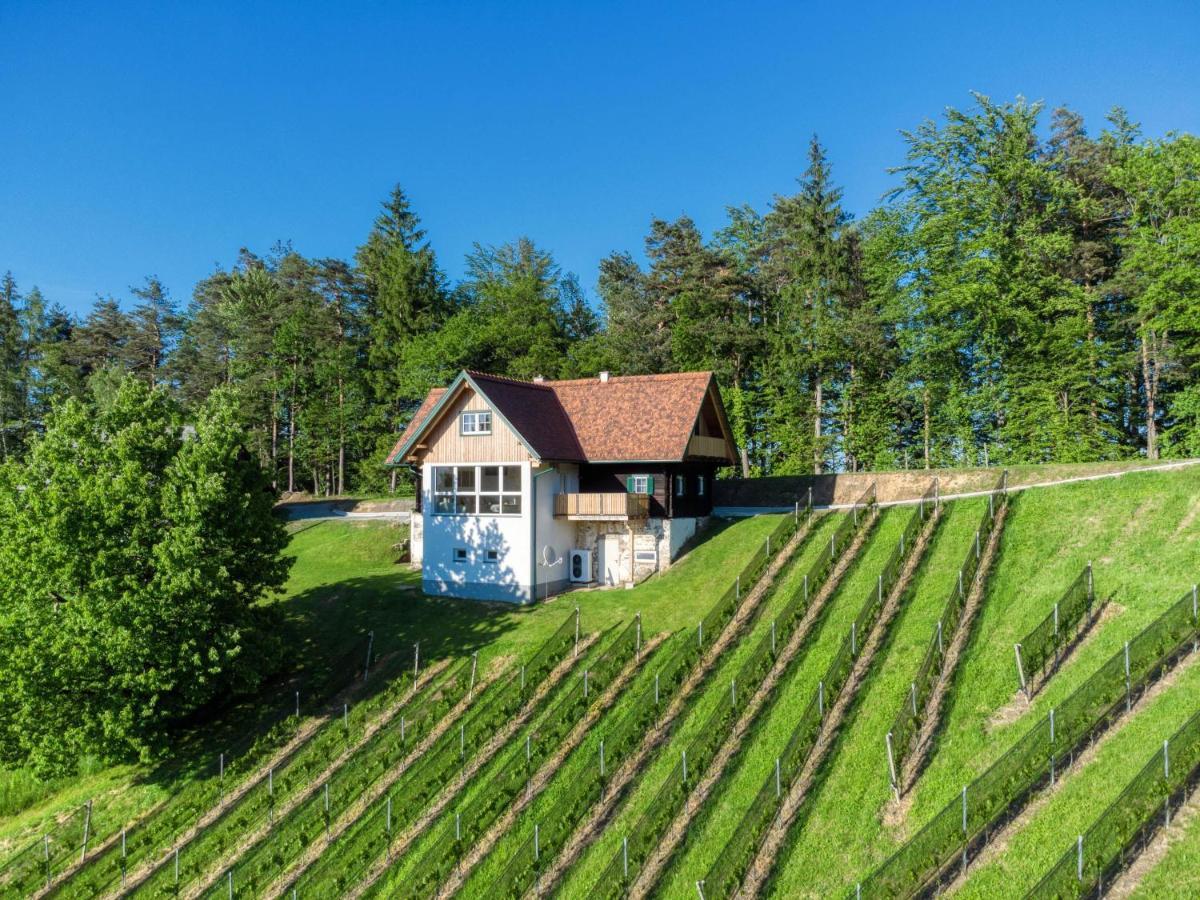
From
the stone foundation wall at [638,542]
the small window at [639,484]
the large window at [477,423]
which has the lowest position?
the stone foundation wall at [638,542]

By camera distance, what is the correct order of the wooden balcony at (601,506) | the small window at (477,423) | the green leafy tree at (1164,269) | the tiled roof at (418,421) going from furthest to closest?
the green leafy tree at (1164,269) → the tiled roof at (418,421) → the small window at (477,423) → the wooden balcony at (601,506)

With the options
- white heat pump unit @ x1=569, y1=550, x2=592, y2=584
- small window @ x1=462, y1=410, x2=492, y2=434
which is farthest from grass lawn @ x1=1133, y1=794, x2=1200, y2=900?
small window @ x1=462, y1=410, x2=492, y2=434

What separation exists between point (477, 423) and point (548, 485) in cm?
405

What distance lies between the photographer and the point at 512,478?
104 ft

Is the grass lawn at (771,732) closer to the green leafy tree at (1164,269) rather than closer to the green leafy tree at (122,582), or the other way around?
the green leafy tree at (122,582)

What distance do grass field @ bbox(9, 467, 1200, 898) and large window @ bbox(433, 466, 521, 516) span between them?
393 cm

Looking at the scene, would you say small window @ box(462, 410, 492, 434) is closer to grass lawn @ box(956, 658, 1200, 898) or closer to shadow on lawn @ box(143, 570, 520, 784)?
shadow on lawn @ box(143, 570, 520, 784)

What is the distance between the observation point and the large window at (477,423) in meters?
32.3

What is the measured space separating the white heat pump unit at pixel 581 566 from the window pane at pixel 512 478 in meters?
4.03

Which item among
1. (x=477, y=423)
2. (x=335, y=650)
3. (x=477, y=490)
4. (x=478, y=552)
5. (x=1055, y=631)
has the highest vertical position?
(x=477, y=423)

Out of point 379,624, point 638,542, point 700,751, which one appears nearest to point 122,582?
point 379,624

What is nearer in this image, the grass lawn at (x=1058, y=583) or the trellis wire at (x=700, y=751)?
the trellis wire at (x=700, y=751)

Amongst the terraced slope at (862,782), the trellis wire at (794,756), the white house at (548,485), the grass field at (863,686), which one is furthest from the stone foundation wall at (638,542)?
the terraced slope at (862,782)

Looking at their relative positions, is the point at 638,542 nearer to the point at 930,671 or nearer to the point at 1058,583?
the point at 930,671
